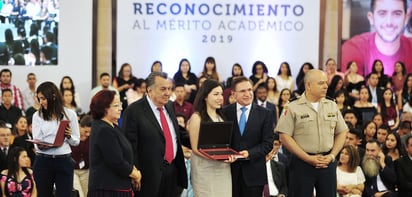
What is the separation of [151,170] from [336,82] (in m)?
6.50


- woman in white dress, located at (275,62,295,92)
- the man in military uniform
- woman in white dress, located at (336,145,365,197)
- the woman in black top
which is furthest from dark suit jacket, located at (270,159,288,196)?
woman in white dress, located at (275,62,295,92)

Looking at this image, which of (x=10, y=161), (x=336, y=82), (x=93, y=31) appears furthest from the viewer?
(x=93, y=31)

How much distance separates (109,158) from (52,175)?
62.7 inches

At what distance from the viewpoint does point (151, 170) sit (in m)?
6.14

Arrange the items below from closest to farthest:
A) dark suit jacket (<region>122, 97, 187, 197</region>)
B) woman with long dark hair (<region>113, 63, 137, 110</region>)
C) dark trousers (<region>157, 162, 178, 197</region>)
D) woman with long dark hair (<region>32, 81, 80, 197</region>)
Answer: dark suit jacket (<region>122, 97, 187, 197</region>) < dark trousers (<region>157, 162, 178, 197</region>) < woman with long dark hair (<region>32, 81, 80, 197</region>) < woman with long dark hair (<region>113, 63, 137, 110</region>)

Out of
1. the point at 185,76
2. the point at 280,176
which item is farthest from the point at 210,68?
the point at 280,176

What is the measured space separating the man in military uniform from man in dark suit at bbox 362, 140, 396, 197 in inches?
88.3

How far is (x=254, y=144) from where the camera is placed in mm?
6504

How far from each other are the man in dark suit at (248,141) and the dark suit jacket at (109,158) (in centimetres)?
111

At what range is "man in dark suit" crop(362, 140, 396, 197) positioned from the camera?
8.88 metres

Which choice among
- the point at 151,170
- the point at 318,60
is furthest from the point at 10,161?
the point at 318,60

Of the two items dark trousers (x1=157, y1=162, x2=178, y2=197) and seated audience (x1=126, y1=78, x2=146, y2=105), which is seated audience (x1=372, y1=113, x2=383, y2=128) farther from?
dark trousers (x1=157, y1=162, x2=178, y2=197)

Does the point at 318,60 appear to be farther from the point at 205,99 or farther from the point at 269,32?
the point at 205,99

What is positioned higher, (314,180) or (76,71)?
(76,71)
